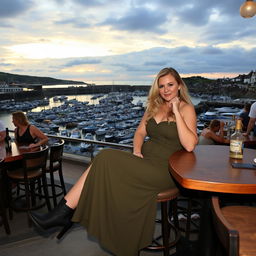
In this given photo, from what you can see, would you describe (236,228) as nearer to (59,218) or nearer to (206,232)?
(206,232)

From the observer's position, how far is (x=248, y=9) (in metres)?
4.14

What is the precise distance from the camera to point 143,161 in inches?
69.9

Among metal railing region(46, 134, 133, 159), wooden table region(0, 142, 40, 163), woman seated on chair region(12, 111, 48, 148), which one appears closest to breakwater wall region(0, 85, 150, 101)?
metal railing region(46, 134, 133, 159)

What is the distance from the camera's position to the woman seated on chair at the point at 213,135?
3.29 m

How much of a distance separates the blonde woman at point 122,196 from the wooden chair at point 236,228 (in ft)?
1.84

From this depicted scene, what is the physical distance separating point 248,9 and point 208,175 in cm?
417

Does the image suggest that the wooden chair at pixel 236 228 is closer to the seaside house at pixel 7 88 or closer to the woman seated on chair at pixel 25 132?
the woman seated on chair at pixel 25 132

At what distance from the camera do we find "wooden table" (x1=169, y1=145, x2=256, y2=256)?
3.67 feet

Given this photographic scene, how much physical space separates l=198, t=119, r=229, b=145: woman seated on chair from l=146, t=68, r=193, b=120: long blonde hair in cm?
138

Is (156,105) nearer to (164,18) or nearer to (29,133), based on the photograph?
(29,133)

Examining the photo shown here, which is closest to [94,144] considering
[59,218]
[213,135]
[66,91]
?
[213,135]

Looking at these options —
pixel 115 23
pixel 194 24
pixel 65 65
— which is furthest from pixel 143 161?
pixel 65 65

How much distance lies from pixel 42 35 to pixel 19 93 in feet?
66.8

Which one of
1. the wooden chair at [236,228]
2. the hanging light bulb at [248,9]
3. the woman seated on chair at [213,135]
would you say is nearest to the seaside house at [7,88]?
the hanging light bulb at [248,9]
